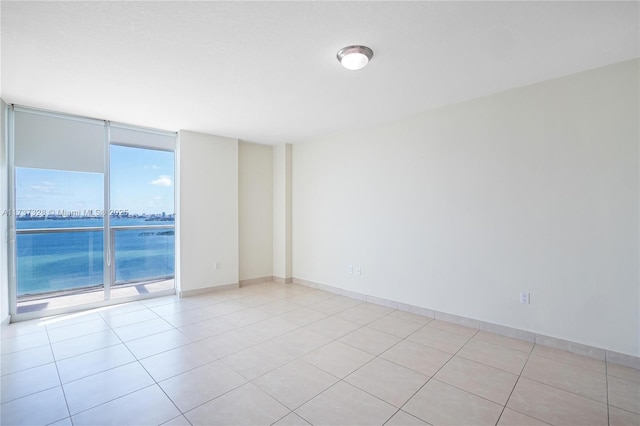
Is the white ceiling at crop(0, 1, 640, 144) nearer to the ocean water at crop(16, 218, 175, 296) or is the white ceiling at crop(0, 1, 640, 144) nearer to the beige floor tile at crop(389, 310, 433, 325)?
the ocean water at crop(16, 218, 175, 296)

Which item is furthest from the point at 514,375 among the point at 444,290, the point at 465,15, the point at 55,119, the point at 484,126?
the point at 55,119

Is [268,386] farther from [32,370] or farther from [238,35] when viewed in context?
[238,35]

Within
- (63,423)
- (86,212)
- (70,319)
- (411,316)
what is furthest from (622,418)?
(86,212)

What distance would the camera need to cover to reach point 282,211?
17.9 feet

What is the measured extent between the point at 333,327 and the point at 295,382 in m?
1.16

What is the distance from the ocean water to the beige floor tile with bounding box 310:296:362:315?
8.42 ft

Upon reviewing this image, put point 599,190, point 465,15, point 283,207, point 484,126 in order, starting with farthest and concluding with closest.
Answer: point 283,207 → point 484,126 → point 599,190 → point 465,15

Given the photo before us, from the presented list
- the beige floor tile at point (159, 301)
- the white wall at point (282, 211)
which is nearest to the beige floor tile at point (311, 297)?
the white wall at point (282, 211)

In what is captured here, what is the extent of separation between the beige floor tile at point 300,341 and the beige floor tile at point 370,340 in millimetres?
251

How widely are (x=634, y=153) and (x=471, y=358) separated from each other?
217cm

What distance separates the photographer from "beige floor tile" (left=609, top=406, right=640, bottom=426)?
180cm

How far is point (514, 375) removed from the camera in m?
2.34

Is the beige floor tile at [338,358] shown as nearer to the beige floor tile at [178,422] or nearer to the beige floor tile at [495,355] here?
the beige floor tile at [495,355]

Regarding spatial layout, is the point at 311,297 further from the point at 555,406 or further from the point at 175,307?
the point at 555,406
